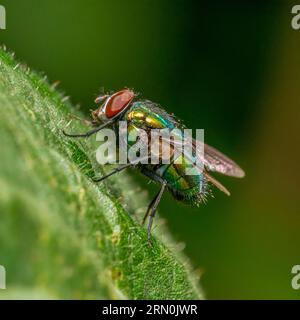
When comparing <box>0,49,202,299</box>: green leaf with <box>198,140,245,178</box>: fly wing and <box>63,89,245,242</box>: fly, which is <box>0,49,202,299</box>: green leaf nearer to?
<box>63,89,245,242</box>: fly

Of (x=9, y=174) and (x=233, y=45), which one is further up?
(x=233, y=45)

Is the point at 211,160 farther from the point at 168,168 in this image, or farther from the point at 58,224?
the point at 58,224

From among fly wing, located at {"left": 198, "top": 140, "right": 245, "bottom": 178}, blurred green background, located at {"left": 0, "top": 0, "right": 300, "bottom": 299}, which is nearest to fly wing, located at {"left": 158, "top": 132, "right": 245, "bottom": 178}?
fly wing, located at {"left": 198, "top": 140, "right": 245, "bottom": 178}

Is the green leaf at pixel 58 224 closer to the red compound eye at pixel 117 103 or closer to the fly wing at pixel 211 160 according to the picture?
the red compound eye at pixel 117 103
